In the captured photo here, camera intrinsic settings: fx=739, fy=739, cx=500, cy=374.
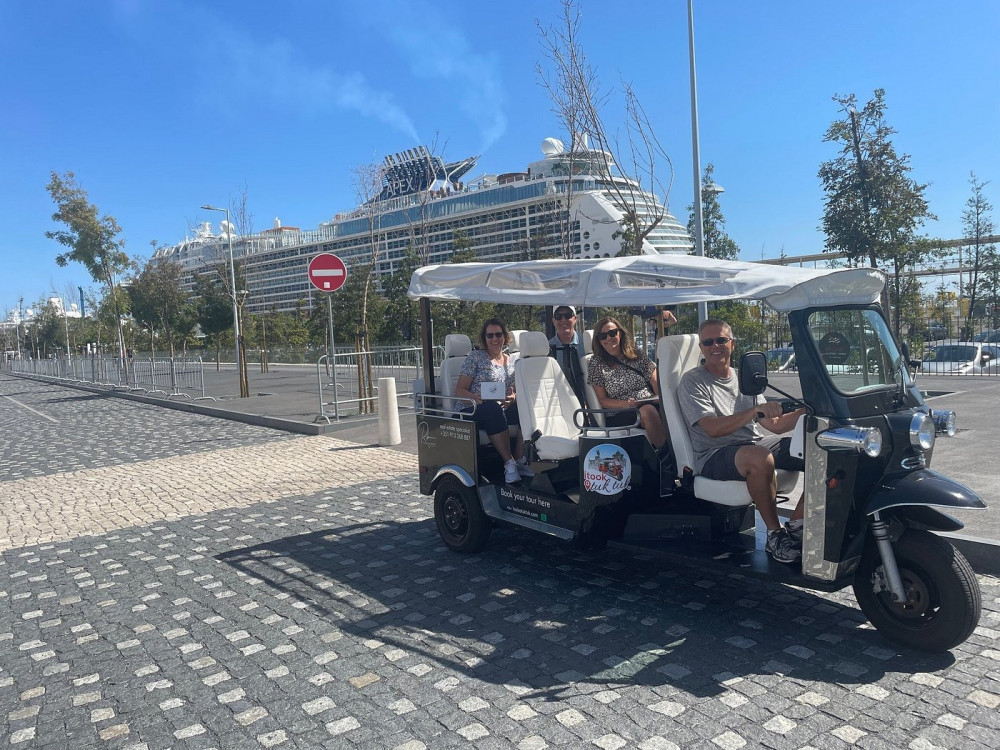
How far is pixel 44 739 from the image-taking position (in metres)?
3.27

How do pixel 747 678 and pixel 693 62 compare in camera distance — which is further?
pixel 693 62

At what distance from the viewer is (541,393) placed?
18.1 ft

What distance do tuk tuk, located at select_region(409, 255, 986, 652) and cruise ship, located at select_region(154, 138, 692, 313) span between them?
553 centimetres

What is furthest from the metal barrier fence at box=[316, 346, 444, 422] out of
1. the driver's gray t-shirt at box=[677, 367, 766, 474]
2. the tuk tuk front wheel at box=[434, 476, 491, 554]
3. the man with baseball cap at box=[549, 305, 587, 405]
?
the driver's gray t-shirt at box=[677, 367, 766, 474]

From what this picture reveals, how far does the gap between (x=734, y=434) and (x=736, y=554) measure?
77cm

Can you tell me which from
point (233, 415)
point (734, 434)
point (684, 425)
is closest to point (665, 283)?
point (684, 425)

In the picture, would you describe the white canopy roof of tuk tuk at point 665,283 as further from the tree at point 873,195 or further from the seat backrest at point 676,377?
the tree at point 873,195

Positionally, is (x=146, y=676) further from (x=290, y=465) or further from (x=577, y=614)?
(x=290, y=465)

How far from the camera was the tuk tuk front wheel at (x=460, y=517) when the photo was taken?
18.2 feet

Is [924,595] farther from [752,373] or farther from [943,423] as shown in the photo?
[752,373]

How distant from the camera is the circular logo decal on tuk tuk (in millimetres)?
4492

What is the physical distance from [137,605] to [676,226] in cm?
7235

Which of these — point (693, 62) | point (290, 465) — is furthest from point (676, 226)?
point (290, 465)

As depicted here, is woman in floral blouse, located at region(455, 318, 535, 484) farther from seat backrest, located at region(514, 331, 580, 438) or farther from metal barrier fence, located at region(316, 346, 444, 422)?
metal barrier fence, located at region(316, 346, 444, 422)
